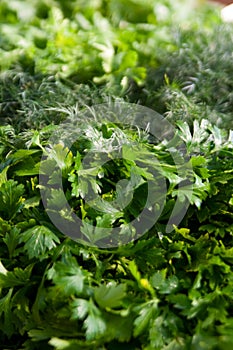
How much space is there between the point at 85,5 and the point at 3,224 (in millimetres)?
1074

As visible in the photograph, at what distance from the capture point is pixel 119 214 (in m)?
0.80

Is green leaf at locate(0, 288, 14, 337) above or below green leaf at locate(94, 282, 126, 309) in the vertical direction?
below

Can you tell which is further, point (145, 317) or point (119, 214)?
point (119, 214)

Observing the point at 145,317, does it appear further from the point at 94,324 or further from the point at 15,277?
the point at 15,277

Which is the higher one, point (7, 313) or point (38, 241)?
point (38, 241)

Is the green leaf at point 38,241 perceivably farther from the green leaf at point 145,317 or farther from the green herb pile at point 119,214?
the green leaf at point 145,317

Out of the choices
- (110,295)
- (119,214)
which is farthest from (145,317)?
(119,214)

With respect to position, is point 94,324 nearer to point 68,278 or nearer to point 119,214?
point 68,278

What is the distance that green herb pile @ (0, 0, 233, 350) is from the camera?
670 mm

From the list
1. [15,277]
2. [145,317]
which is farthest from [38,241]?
[145,317]

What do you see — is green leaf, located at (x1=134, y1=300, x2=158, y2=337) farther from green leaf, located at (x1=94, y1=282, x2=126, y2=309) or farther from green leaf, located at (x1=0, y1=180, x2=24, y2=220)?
green leaf, located at (x1=0, y1=180, x2=24, y2=220)

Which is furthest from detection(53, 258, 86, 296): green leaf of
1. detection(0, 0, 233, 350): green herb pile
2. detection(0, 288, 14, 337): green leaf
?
detection(0, 288, 14, 337): green leaf

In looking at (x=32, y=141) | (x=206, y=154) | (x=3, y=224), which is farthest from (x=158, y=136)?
(x=3, y=224)

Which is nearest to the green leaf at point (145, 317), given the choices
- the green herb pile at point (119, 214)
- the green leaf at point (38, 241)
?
the green herb pile at point (119, 214)
